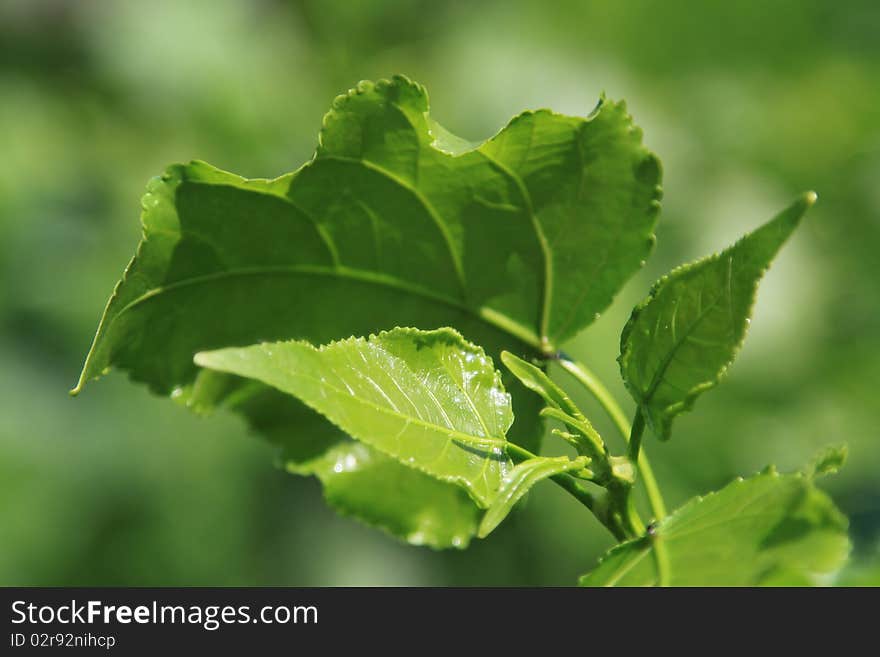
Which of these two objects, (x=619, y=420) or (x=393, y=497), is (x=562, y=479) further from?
(x=393, y=497)

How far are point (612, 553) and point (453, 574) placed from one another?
5.87ft

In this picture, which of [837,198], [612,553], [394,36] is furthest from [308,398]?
[394,36]

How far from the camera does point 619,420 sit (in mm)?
1008

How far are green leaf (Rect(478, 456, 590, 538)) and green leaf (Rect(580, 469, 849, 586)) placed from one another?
81mm

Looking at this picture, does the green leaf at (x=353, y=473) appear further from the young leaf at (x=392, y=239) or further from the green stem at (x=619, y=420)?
the green stem at (x=619, y=420)

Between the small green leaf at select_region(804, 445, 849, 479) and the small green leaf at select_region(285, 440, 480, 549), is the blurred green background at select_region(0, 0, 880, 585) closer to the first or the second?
the small green leaf at select_region(285, 440, 480, 549)

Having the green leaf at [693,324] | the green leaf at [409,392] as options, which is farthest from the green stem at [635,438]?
the green leaf at [409,392]

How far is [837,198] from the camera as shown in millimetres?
2488

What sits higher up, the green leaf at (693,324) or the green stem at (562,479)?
the green leaf at (693,324)

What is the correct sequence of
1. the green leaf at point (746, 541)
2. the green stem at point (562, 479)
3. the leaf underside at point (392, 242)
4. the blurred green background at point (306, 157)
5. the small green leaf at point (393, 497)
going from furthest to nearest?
the blurred green background at point (306, 157), the small green leaf at point (393, 497), the leaf underside at point (392, 242), the green stem at point (562, 479), the green leaf at point (746, 541)

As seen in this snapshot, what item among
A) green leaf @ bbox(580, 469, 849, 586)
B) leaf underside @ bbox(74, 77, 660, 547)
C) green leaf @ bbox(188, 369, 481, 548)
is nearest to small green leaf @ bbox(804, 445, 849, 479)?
green leaf @ bbox(580, 469, 849, 586)

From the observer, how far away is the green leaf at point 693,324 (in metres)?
0.76

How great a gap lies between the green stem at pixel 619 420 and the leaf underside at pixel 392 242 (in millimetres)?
55
